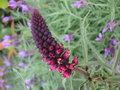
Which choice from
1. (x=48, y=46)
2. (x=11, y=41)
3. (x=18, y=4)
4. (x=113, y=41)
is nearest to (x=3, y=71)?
(x=11, y=41)

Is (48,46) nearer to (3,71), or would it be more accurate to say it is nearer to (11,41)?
(11,41)

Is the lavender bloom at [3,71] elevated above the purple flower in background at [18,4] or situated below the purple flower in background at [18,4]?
below

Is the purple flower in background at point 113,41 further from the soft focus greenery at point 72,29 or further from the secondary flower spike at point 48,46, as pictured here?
the secondary flower spike at point 48,46

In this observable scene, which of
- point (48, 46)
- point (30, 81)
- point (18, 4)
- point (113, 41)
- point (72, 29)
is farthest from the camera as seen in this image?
point (30, 81)

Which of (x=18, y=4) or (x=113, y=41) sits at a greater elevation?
(x=18, y=4)

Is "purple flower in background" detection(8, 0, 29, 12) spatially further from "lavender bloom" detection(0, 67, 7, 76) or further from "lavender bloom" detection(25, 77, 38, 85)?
"lavender bloom" detection(0, 67, 7, 76)

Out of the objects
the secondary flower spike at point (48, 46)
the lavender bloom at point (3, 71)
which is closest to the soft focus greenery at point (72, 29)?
the lavender bloom at point (3, 71)

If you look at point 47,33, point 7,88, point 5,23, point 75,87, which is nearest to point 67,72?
point 47,33

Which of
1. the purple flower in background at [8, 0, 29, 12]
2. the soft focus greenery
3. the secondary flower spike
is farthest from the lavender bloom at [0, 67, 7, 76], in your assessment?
the secondary flower spike
